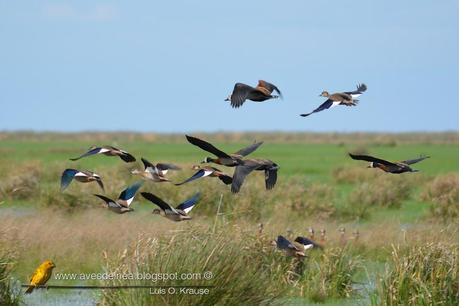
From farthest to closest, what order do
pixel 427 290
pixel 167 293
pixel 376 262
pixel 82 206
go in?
pixel 82 206
pixel 376 262
pixel 427 290
pixel 167 293

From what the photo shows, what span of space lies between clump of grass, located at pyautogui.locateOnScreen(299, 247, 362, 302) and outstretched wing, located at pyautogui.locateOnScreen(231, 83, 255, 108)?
373 centimetres

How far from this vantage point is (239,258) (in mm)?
10656

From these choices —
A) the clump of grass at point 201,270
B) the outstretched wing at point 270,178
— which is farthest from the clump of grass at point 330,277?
the clump of grass at point 201,270

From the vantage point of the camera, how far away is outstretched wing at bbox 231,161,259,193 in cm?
1049

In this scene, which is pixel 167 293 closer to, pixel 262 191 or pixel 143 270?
pixel 143 270

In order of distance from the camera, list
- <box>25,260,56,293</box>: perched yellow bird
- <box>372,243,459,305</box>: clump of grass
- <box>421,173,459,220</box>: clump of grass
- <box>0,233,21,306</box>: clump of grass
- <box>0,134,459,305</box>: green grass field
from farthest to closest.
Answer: <box>421,173,459,220</box>: clump of grass
<box>0,134,459,305</box>: green grass field
<box>25,260,56,293</box>: perched yellow bird
<box>0,233,21,306</box>: clump of grass
<box>372,243,459,305</box>: clump of grass

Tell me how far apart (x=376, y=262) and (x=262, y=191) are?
25.9ft

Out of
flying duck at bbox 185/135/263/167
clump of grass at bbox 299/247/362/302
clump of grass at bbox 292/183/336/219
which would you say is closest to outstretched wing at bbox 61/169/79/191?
flying duck at bbox 185/135/263/167

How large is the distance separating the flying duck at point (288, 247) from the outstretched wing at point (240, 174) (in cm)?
213

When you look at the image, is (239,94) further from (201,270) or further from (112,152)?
(201,270)

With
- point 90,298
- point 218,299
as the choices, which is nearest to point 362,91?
point 218,299

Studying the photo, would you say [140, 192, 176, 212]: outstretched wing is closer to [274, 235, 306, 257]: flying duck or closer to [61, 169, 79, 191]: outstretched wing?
[61, 169, 79, 191]: outstretched wing

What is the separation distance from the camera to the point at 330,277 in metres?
14.8

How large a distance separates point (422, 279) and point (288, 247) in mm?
2151
